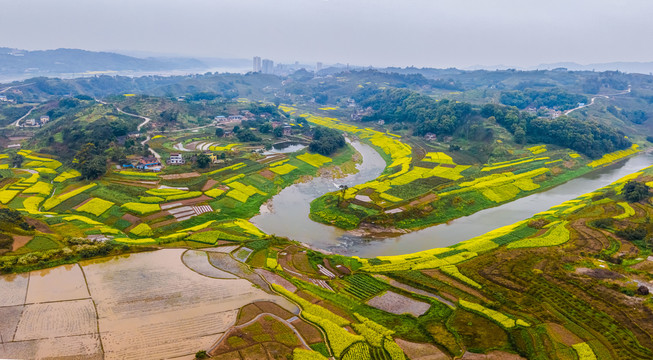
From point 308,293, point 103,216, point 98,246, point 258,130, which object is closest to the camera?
point 308,293

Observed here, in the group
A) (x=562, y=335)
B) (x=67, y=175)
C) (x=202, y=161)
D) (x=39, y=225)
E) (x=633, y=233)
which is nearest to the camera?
(x=562, y=335)

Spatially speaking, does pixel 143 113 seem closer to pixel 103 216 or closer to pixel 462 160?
pixel 103 216

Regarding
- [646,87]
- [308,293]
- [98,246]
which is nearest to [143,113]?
[98,246]

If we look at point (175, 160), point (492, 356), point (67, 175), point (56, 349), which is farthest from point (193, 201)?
point (492, 356)

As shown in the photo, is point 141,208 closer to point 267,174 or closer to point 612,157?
point 267,174

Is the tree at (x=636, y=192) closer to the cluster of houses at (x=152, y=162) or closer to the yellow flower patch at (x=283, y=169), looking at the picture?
the yellow flower patch at (x=283, y=169)

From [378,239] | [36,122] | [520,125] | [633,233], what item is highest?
[520,125]

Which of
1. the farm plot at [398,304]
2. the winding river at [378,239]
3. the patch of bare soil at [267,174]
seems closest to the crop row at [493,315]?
the farm plot at [398,304]
